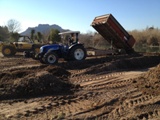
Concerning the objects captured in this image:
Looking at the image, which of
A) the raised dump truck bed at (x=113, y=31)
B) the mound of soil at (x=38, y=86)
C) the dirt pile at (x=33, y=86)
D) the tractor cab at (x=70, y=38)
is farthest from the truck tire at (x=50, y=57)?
the mound of soil at (x=38, y=86)

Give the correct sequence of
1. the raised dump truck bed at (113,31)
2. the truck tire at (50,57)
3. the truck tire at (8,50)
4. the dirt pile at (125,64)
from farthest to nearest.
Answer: the truck tire at (8,50)
the raised dump truck bed at (113,31)
the truck tire at (50,57)
the dirt pile at (125,64)

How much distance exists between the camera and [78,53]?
14.5 m

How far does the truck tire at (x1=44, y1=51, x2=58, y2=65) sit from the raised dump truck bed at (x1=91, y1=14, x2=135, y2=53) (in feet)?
11.8

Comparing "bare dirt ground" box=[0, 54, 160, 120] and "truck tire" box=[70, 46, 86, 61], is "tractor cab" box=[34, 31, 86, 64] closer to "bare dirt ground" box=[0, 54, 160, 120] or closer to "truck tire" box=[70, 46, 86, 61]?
"truck tire" box=[70, 46, 86, 61]

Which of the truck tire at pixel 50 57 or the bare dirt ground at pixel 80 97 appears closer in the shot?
the bare dirt ground at pixel 80 97

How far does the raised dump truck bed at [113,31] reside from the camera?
1491 centimetres

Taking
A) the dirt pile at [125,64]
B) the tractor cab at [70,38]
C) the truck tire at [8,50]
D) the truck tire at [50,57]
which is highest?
the tractor cab at [70,38]

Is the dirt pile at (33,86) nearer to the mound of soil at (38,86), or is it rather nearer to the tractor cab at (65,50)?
the mound of soil at (38,86)

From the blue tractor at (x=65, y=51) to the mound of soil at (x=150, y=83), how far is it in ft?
18.2

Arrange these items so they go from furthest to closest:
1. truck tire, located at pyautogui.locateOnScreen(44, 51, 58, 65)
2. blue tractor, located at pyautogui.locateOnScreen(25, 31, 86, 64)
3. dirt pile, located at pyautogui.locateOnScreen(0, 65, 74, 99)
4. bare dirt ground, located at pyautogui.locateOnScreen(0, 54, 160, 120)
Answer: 1. blue tractor, located at pyautogui.locateOnScreen(25, 31, 86, 64)
2. truck tire, located at pyautogui.locateOnScreen(44, 51, 58, 65)
3. dirt pile, located at pyautogui.locateOnScreen(0, 65, 74, 99)
4. bare dirt ground, located at pyautogui.locateOnScreen(0, 54, 160, 120)

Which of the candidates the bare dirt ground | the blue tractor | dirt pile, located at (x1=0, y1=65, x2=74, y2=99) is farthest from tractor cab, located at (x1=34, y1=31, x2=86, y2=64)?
dirt pile, located at (x1=0, y1=65, x2=74, y2=99)

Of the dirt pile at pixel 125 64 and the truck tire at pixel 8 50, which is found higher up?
the truck tire at pixel 8 50

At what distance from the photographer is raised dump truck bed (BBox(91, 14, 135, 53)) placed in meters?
14.9

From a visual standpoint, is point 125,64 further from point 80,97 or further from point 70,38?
point 80,97
